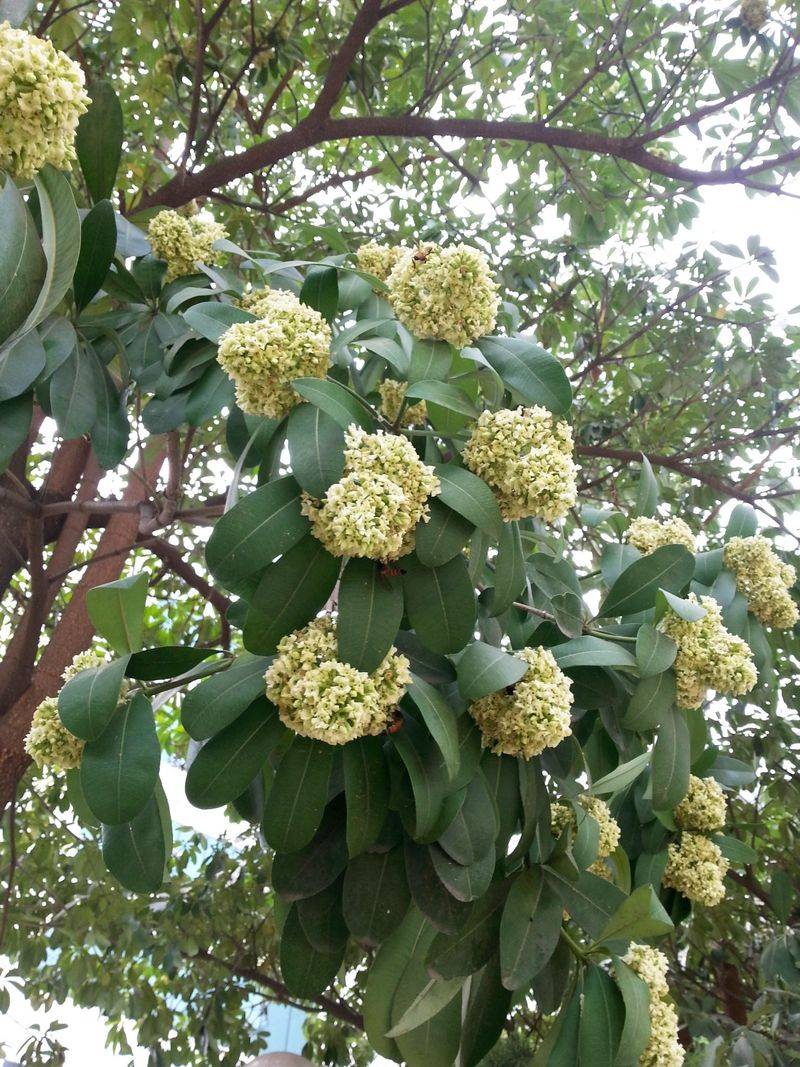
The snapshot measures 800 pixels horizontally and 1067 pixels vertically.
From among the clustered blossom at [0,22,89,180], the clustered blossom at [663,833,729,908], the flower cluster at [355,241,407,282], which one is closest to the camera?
the clustered blossom at [0,22,89,180]

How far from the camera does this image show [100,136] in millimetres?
1671

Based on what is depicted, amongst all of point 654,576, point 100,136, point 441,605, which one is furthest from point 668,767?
point 100,136

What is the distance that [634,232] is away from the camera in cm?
451

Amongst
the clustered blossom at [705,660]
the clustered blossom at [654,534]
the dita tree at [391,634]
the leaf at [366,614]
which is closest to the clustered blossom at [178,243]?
the dita tree at [391,634]

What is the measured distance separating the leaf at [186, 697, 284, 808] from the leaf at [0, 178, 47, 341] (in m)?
0.63

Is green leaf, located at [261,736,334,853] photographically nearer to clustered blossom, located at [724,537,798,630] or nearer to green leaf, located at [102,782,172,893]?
green leaf, located at [102,782,172,893]

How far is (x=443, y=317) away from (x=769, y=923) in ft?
10.1

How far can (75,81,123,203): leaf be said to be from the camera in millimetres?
1656

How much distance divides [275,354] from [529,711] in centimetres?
63

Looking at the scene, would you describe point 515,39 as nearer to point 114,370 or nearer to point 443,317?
point 114,370

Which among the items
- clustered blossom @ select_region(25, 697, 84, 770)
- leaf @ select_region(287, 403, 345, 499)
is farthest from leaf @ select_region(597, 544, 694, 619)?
clustered blossom @ select_region(25, 697, 84, 770)

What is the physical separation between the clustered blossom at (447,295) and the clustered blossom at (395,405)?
95 millimetres

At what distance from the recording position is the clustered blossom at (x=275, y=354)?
1339 mm

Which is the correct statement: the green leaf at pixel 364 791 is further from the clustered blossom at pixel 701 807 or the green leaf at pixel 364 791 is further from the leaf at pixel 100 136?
the leaf at pixel 100 136
